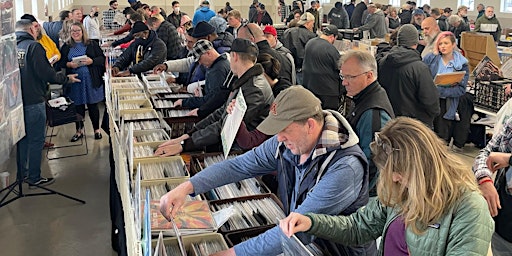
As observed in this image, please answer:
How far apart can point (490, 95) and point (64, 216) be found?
4255 millimetres

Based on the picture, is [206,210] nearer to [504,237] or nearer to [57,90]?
[504,237]

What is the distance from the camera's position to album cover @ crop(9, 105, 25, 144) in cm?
427

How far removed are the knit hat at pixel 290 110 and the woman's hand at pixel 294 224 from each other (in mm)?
324

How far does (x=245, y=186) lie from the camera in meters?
2.59

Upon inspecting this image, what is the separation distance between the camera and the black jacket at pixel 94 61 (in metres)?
6.59

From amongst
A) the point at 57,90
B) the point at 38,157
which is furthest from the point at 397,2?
the point at 38,157

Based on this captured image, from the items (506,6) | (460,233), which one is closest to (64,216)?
(460,233)

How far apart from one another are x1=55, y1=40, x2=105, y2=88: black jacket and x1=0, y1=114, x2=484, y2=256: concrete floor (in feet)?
3.56

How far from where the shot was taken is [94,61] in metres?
6.56

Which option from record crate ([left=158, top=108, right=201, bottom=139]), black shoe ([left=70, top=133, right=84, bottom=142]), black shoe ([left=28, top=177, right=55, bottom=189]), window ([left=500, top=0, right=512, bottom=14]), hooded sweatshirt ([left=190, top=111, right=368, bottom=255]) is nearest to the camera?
hooded sweatshirt ([left=190, top=111, right=368, bottom=255])

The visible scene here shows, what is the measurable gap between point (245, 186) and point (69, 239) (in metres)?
2.23

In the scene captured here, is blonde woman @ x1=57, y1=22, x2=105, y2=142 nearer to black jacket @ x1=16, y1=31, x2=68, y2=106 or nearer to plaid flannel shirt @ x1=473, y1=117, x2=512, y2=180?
black jacket @ x1=16, y1=31, x2=68, y2=106

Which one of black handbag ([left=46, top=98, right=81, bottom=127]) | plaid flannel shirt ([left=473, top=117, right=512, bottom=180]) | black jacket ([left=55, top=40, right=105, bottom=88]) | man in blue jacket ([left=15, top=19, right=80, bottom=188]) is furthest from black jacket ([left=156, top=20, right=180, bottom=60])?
plaid flannel shirt ([left=473, top=117, right=512, bottom=180])

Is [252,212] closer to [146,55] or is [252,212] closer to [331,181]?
[331,181]
